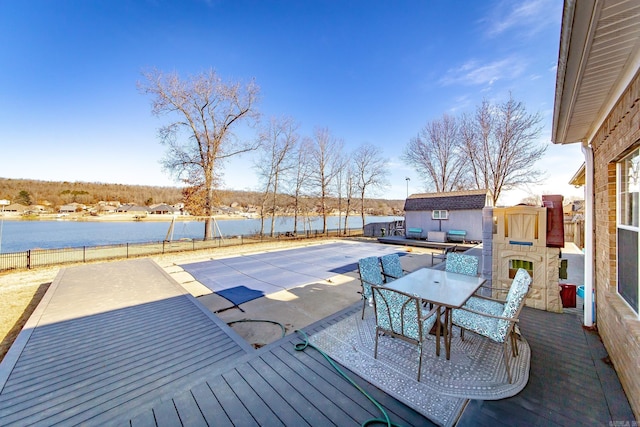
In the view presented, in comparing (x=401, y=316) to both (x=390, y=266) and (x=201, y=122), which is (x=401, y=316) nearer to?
(x=390, y=266)

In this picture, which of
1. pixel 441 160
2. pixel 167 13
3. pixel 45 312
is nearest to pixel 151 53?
pixel 167 13

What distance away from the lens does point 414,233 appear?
601 inches

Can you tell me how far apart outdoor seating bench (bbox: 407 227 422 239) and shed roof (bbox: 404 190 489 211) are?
1.33 meters

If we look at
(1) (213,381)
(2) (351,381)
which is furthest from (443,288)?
(1) (213,381)

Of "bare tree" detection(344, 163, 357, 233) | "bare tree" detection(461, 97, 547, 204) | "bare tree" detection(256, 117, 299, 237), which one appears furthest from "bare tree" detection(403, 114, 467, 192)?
"bare tree" detection(256, 117, 299, 237)

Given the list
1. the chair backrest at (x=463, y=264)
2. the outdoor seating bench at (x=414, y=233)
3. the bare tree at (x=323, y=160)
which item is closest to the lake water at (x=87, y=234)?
the bare tree at (x=323, y=160)

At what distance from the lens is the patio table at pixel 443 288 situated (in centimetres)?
261

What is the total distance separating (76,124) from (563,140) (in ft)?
76.1

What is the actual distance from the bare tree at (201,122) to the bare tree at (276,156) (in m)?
2.27

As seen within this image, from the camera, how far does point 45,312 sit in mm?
3645

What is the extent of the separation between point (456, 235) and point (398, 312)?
13.2 m

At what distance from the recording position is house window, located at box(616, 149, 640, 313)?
6.98 ft

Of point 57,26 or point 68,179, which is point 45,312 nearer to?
point 57,26

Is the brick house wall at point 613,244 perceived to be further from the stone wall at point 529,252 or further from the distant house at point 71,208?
the distant house at point 71,208
